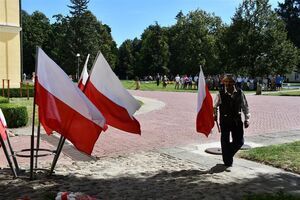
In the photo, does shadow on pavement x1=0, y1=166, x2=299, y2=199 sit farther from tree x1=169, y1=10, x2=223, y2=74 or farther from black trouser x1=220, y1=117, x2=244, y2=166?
tree x1=169, y1=10, x2=223, y2=74

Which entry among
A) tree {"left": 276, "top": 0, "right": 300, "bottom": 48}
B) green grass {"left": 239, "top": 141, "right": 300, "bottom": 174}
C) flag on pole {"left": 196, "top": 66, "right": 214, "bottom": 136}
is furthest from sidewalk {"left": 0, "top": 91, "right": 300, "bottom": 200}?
tree {"left": 276, "top": 0, "right": 300, "bottom": 48}

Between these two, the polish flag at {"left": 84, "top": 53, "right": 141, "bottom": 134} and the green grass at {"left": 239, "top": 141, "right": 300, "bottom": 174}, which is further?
the green grass at {"left": 239, "top": 141, "right": 300, "bottom": 174}

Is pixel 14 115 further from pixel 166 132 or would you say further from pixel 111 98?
pixel 111 98

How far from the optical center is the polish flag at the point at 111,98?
693 cm

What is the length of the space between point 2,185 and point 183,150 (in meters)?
4.43

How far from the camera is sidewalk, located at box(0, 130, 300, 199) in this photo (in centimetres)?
631

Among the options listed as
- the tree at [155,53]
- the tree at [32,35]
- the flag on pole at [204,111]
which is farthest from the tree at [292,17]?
the flag on pole at [204,111]

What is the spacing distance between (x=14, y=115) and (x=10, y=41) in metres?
19.6

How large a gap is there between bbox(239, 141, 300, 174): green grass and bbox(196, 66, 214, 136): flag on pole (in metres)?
1.18

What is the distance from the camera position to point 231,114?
25.6 feet

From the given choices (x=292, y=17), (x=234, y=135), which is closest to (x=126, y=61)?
(x=292, y=17)

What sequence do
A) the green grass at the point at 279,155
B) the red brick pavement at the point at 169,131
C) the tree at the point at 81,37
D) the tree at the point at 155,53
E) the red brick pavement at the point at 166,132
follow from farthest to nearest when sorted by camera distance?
1. the tree at the point at 155,53
2. the tree at the point at 81,37
3. the red brick pavement at the point at 169,131
4. the red brick pavement at the point at 166,132
5. the green grass at the point at 279,155

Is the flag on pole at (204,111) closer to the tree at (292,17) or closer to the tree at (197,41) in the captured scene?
the tree at (197,41)

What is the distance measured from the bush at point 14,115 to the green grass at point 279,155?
24.7 feet
